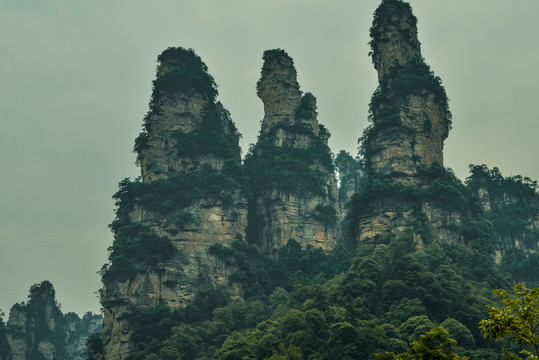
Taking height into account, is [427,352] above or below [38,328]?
below

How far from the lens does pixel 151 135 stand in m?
71.4

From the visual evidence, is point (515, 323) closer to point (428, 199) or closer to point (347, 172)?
point (428, 199)

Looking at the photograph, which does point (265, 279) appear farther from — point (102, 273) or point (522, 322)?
point (522, 322)

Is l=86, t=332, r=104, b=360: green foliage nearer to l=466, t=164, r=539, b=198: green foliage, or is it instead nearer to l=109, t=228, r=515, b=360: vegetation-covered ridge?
l=109, t=228, r=515, b=360: vegetation-covered ridge

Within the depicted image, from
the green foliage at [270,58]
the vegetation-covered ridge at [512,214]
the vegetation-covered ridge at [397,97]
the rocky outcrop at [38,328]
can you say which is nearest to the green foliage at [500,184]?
the vegetation-covered ridge at [512,214]

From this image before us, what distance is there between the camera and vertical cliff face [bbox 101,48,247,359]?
2394 inches

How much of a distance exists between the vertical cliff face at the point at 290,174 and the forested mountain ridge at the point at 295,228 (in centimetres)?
18

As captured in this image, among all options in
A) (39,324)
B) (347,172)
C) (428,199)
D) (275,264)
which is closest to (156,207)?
(275,264)

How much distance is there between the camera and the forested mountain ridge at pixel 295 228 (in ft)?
156

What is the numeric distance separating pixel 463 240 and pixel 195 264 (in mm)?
26629

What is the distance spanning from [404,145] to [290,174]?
14906 mm

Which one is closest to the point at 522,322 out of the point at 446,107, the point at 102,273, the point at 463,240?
the point at 463,240

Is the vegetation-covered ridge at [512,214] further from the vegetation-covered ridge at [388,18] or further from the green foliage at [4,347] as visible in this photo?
the green foliage at [4,347]

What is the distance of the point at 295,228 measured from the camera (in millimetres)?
72312
